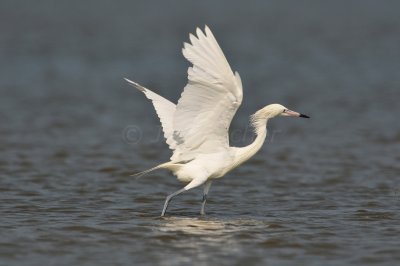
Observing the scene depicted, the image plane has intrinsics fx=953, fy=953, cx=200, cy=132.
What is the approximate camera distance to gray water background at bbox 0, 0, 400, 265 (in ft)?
34.0

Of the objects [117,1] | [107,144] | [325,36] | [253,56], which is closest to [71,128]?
[107,144]

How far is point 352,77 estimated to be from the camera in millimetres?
27875

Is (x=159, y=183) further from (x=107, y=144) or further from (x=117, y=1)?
(x=117, y=1)

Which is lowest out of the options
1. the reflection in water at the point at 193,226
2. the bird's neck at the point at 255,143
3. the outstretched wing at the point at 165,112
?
the reflection in water at the point at 193,226

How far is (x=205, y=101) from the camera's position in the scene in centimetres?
1088

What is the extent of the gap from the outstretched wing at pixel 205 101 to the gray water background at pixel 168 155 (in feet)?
3.20

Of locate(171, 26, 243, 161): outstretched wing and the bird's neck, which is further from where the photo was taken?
the bird's neck

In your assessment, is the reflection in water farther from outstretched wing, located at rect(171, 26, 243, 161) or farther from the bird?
outstretched wing, located at rect(171, 26, 243, 161)

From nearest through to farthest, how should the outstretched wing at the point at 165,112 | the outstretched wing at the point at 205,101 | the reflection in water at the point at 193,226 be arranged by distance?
the outstretched wing at the point at 205,101
the reflection in water at the point at 193,226
the outstretched wing at the point at 165,112

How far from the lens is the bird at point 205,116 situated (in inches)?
409

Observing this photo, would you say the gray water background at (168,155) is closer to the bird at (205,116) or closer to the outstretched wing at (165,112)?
the bird at (205,116)

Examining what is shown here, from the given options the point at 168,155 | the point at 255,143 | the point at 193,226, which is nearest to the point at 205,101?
the point at 255,143

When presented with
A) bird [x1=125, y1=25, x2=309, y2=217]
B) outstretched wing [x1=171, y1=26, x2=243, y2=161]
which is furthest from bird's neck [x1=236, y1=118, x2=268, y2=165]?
outstretched wing [x1=171, y1=26, x2=243, y2=161]

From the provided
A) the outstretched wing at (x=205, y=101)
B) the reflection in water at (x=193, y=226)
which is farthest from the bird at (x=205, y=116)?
the reflection in water at (x=193, y=226)
